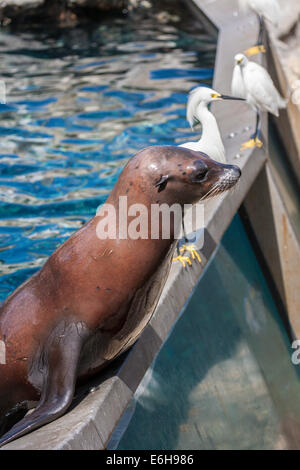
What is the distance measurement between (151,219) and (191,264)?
0.88m

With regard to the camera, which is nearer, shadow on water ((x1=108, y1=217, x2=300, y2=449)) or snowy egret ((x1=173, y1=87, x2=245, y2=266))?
shadow on water ((x1=108, y1=217, x2=300, y2=449))

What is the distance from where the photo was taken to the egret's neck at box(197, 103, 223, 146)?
134 inches

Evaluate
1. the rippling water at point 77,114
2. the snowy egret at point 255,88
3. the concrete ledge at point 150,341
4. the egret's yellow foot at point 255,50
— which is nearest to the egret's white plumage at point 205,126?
the concrete ledge at point 150,341

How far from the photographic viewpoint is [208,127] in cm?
358

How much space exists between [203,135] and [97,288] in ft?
5.08

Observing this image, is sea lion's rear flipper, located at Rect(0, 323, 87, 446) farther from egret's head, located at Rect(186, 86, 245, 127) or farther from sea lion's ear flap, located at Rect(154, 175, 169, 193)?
egret's head, located at Rect(186, 86, 245, 127)

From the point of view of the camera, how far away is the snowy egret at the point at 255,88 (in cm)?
443

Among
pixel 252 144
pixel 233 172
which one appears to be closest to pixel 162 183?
pixel 233 172

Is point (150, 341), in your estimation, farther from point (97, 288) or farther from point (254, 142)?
point (254, 142)

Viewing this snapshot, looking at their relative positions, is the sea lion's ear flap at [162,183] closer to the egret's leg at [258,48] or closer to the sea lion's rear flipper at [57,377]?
the sea lion's rear flipper at [57,377]

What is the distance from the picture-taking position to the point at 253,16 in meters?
6.80

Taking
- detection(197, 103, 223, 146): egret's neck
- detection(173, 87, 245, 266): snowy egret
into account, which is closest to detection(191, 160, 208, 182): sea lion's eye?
detection(173, 87, 245, 266): snowy egret

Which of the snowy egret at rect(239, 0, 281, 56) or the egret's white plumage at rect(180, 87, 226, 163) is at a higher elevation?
the egret's white plumage at rect(180, 87, 226, 163)

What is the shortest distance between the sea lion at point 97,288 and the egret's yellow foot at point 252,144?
178 centimetres
